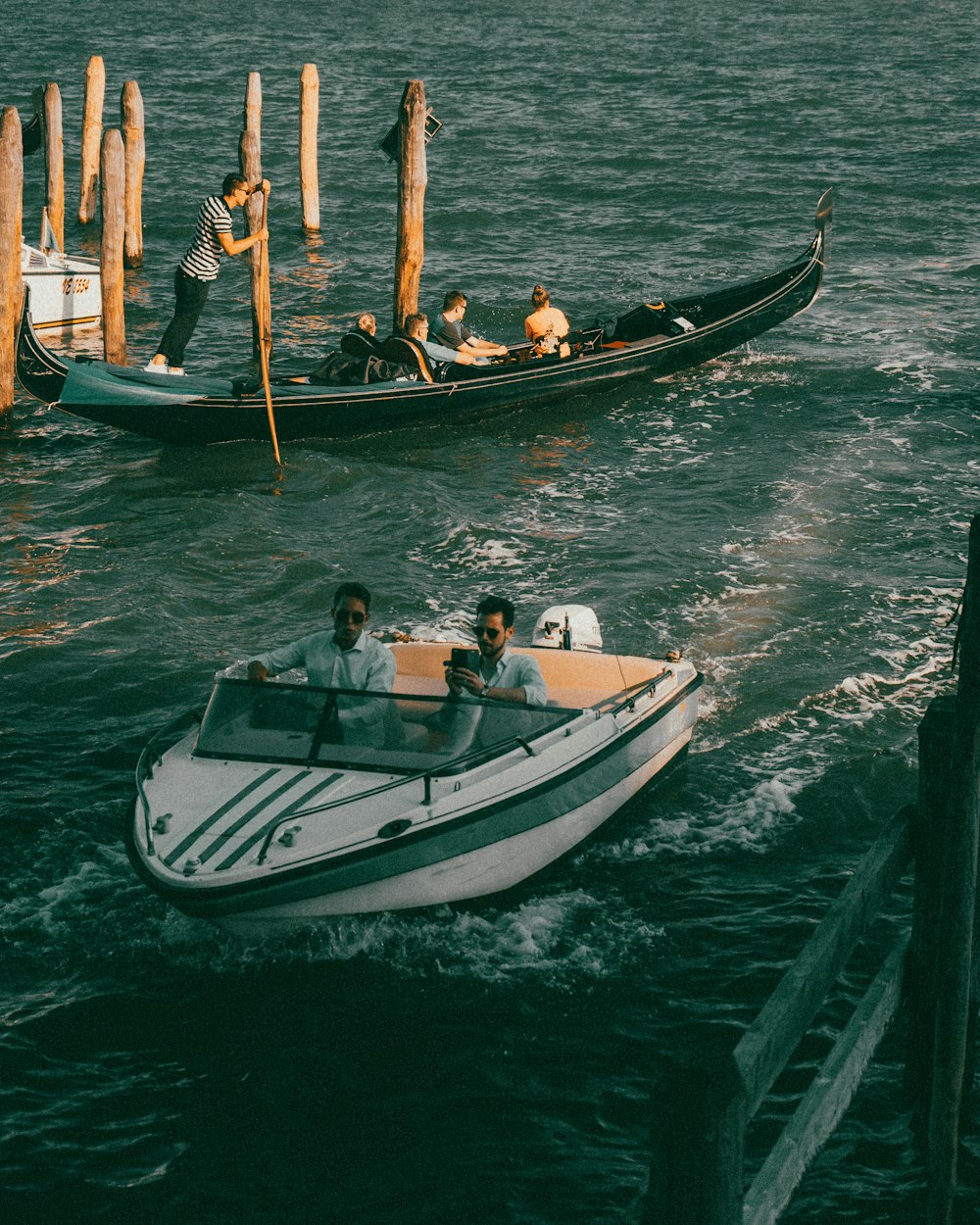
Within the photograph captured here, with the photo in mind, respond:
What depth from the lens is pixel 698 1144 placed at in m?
3.51

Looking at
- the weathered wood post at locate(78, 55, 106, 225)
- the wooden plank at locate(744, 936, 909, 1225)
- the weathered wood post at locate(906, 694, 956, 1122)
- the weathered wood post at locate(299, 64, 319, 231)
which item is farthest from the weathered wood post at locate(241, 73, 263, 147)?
the wooden plank at locate(744, 936, 909, 1225)

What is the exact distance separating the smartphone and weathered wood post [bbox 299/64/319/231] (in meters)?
14.1

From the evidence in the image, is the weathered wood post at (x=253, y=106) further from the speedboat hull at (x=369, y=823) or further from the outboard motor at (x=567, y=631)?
the speedboat hull at (x=369, y=823)

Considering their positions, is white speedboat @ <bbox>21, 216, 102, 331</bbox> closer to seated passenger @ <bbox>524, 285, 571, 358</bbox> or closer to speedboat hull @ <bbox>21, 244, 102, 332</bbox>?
speedboat hull @ <bbox>21, 244, 102, 332</bbox>

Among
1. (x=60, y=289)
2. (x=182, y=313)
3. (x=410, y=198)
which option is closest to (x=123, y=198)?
(x=182, y=313)

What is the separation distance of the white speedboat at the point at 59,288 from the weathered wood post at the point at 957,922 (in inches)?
570

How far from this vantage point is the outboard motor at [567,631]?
9.07m

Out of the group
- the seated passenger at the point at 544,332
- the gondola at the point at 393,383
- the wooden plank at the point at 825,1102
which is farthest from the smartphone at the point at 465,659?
the seated passenger at the point at 544,332

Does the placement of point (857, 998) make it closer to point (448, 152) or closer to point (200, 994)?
point (200, 994)

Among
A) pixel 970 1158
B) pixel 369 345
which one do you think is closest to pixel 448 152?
pixel 369 345

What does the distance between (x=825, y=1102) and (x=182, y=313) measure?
11.3 metres

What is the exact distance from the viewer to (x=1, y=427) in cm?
1459

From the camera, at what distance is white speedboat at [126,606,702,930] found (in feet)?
22.4

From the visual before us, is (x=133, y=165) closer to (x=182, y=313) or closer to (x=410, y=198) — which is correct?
(x=410, y=198)
